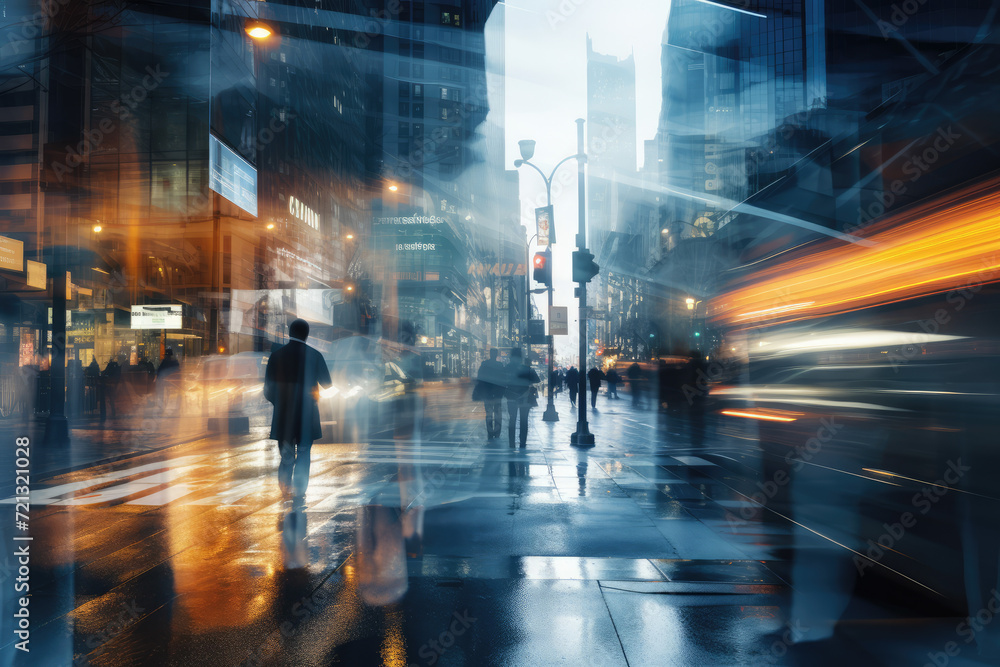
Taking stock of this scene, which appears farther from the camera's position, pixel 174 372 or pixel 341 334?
pixel 341 334

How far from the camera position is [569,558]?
5703mm

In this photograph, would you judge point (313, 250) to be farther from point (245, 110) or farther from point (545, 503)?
point (545, 503)

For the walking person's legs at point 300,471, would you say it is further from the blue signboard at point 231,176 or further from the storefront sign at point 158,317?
the blue signboard at point 231,176

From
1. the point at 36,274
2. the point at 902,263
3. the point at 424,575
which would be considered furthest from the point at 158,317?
the point at 902,263

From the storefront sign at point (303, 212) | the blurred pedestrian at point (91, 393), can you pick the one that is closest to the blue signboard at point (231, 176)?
the storefront sign at point (303, 212)

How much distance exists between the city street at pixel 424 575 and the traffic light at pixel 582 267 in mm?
5228

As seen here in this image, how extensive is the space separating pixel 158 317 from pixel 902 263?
31341 millimetres

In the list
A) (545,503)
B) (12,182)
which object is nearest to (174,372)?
(12,182)

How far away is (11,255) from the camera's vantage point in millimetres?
17781

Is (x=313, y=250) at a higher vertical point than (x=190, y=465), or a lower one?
higher

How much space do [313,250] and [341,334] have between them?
22.3 meters

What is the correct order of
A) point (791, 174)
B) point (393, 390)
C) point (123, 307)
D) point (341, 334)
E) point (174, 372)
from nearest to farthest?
point (791, 174), point (393, 390), point (174, 372), point (123, 307), point (341, 334)

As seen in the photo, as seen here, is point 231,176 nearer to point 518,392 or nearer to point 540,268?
point 540,268

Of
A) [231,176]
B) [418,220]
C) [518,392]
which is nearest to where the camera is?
[518,392]
